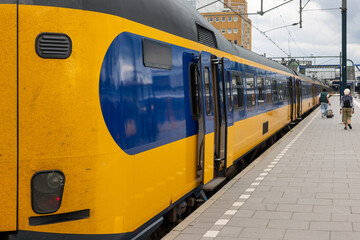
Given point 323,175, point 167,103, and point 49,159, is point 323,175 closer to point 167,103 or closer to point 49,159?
point 167,103

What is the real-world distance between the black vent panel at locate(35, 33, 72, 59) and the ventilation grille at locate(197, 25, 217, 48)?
3297 mm

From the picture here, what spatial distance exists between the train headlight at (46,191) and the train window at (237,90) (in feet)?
19.8

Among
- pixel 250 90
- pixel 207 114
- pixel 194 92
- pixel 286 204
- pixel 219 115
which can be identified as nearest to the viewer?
pixel 194 92

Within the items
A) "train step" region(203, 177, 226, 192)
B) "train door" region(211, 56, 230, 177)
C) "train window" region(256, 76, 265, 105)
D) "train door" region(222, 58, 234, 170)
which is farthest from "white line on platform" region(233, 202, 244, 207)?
"train window" region(256, 76, 265, 105)

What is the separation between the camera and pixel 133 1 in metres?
4.60

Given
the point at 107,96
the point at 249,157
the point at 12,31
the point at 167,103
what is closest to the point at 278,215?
the point at 167,103

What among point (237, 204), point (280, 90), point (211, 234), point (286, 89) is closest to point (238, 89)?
point (237, 204)

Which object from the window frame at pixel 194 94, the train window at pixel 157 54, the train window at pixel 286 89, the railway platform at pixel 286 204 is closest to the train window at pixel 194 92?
the window frame at pixel 194 94

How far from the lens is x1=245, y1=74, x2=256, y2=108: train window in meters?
11.4

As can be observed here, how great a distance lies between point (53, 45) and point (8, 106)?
60 cm

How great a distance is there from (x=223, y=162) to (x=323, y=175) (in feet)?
8.81

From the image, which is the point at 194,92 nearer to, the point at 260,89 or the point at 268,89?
the point at 260,89

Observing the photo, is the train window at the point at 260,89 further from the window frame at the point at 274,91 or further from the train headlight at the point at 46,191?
the train headlight at the point at 46,191

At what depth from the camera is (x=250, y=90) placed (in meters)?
11.9
